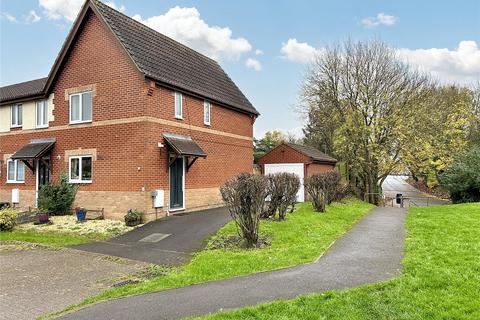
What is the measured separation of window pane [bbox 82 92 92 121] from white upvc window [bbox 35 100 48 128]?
3.19 m

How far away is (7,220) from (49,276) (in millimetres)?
7981

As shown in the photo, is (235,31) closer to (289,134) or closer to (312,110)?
(312,110)

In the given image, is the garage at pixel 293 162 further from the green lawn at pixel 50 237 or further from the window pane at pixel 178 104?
the green lawn at pixel 50 237

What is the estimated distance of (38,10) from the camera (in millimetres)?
12820

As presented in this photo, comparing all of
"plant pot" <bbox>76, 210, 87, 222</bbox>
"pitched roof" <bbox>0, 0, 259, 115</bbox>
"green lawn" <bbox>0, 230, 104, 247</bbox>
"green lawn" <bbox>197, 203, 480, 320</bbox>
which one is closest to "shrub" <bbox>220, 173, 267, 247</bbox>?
"green lawn" <bbox>197, 203, 480, 320</bbox>

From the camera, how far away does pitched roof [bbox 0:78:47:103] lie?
64.5 ft

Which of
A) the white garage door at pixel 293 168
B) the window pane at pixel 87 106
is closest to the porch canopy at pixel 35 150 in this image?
the window pane at pixel 87 106

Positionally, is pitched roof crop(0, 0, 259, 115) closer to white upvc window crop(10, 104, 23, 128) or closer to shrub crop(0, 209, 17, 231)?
white upvc window crop(10, 104, 23, 128)

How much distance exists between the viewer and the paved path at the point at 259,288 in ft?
18.2

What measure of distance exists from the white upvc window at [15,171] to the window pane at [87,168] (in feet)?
17.8

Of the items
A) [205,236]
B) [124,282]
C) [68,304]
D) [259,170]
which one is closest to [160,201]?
[205,236]

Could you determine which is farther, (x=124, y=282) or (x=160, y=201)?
(x=160, y=201)

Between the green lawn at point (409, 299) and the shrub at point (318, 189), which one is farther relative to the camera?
the shrub at point (318, 189)

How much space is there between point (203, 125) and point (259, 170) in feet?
32.2
